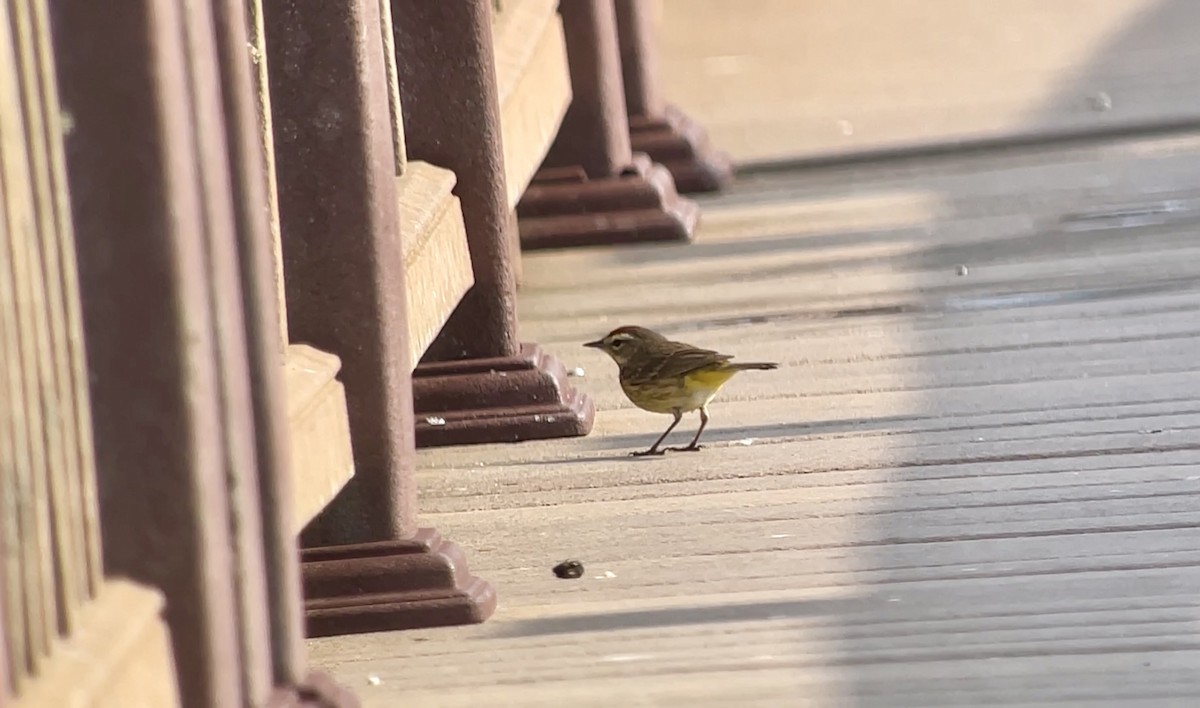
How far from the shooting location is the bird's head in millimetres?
5785

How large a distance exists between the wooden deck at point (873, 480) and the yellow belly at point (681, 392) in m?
0.07

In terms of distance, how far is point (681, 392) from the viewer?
5.27m

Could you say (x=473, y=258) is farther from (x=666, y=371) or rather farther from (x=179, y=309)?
(x=179, y=309)

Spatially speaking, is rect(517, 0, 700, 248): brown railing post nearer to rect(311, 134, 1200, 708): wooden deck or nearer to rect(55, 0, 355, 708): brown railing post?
rect(311, 134, 1200, 708): wooden deck

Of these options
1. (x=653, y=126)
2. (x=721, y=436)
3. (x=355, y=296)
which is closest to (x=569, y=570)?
(x=355, y=296)

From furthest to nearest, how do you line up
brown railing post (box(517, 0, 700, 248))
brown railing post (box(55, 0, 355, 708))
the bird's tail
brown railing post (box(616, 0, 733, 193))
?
brown railing post (box(616, 0, 733, 193)) → brown railing post (box(517, 0, 700, 248)) → the bird's tail → brown railing post (box(55, 0, 355, 708))

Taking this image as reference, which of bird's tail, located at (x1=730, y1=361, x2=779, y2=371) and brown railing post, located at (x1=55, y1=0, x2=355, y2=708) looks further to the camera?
bird's tail, located at (x1=730, y1=361, x2=779, y2=371)

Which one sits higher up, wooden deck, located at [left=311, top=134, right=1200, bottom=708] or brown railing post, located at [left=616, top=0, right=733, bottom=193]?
brown railing post, located at [left=616, top=0, right=733, bottom=193]

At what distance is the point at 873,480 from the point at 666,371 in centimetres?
72

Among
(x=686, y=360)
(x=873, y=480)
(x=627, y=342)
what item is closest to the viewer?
(x=873, y=480)

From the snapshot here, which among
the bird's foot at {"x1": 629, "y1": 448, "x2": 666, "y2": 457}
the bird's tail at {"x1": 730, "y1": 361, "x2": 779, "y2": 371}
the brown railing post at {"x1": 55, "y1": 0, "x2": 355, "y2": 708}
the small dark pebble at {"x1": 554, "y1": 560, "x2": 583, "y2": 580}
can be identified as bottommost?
the bird's foot at {"x1": 629, "y1": 448, "x2": 666, "y2": 457}

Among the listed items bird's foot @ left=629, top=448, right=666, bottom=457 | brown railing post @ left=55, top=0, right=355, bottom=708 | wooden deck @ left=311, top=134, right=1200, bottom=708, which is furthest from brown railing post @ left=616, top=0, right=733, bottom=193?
brown railing post @ left=55, top=0, right=355, bottom=708

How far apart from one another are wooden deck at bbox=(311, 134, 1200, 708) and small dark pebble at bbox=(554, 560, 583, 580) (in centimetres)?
2

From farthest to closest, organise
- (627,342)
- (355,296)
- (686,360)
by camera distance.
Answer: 1. (627,342)
2. (686,360)
3. (355,296)
